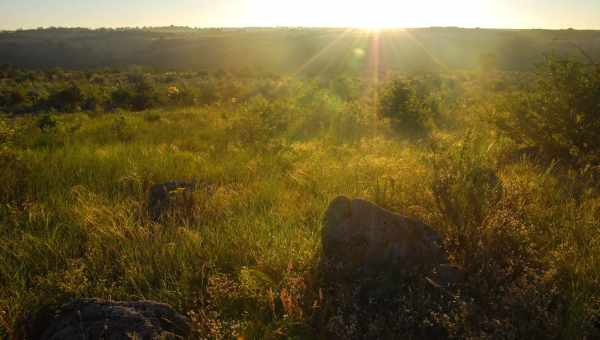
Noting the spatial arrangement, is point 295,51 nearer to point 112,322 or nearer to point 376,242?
point 376,242

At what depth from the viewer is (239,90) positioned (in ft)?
56.6

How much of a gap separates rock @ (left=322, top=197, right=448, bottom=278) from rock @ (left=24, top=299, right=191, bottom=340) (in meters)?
1.13

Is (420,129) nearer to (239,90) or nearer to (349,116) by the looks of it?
(349,116)

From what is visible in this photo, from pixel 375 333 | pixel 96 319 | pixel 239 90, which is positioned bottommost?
pixel 375 333

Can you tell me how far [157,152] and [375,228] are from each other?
427 cm

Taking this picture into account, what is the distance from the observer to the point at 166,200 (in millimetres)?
3559

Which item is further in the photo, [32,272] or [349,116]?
[349,116]

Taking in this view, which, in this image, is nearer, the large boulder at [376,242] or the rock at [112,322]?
the rock at [112,322]

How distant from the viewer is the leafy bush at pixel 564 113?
4.62 metres

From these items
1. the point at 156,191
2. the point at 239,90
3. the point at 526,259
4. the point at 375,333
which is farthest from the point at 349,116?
the point at 239,90

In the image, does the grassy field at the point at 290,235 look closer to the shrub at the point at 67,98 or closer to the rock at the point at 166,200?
the rock at the point at 166,200

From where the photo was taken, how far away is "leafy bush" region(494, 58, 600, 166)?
15.2 ft

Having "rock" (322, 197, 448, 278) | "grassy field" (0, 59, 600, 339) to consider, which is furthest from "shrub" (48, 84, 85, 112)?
"rock" (322, 197, 448, 278)

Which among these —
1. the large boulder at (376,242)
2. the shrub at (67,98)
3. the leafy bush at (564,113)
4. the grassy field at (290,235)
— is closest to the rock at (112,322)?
the grassy field at (290,235)
